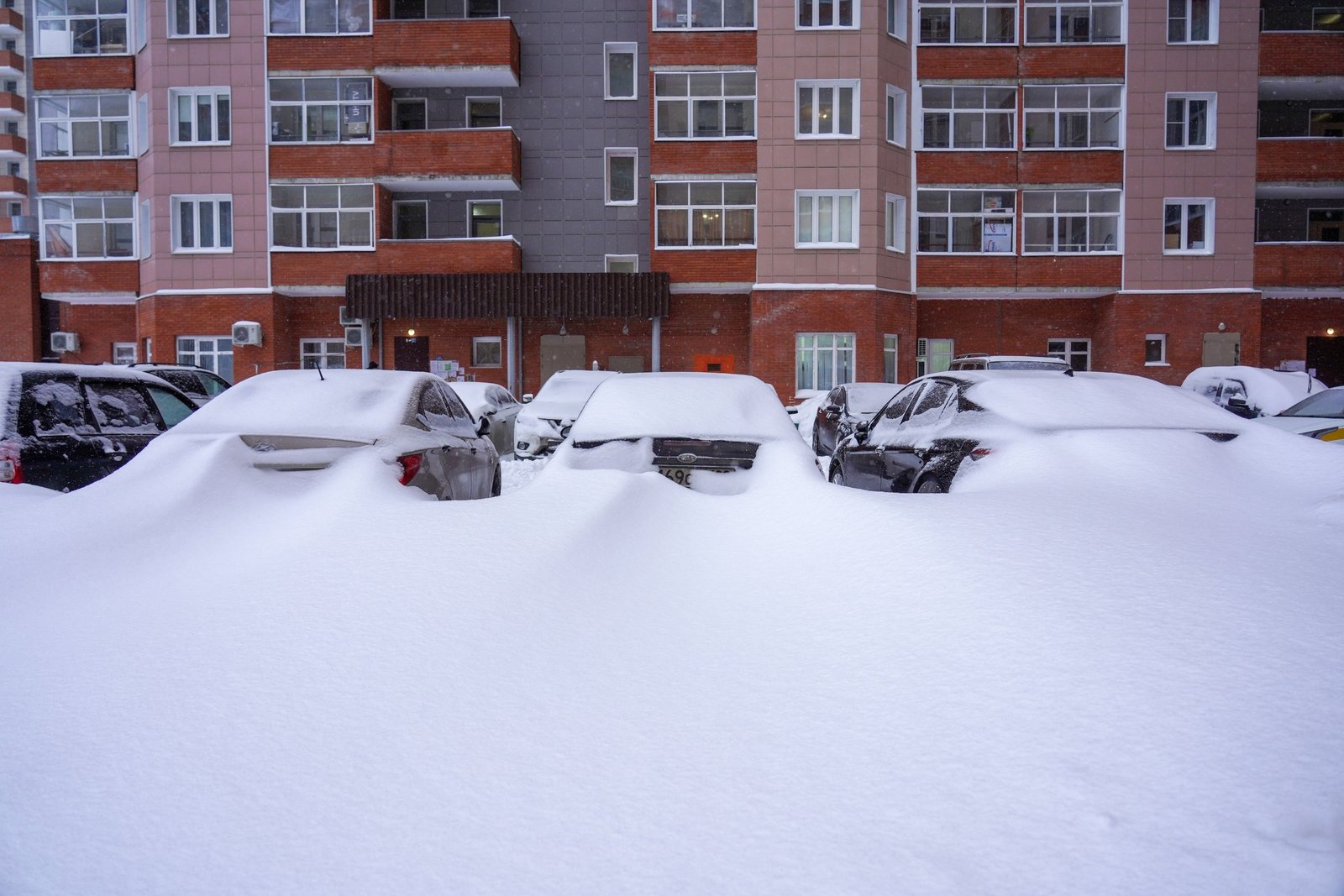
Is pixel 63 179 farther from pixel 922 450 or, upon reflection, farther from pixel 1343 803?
pixel 1343 803

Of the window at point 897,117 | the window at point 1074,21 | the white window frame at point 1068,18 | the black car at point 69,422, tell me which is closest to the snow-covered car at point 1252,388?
the window at point 897,117

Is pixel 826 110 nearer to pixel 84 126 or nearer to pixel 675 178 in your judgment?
pixel 675 178

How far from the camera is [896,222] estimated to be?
25.2m

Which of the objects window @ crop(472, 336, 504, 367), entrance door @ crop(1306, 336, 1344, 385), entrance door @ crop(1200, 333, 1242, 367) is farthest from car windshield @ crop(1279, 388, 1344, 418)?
window @ crop(472, 336, 504, 367)

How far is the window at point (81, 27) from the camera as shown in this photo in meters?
26.3

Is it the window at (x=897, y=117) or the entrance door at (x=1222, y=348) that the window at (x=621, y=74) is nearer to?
the window at (x=897, y=117)

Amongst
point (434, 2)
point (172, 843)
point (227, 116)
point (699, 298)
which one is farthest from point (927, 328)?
point (172, 843)

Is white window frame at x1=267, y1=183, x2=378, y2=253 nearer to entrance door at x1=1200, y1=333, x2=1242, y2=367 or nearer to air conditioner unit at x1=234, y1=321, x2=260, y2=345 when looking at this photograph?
air conditioner unit at x1=234, y1=321, x2=260, y2=345

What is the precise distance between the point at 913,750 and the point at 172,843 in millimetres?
1759

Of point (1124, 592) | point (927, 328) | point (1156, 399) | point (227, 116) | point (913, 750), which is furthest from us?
point (927, 328)

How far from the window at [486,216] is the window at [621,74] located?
4761mm

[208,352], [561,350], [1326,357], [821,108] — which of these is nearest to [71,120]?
[208,352]

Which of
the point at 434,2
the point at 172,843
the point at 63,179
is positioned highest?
the point at 434,2

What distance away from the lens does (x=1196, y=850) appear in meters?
1.85
